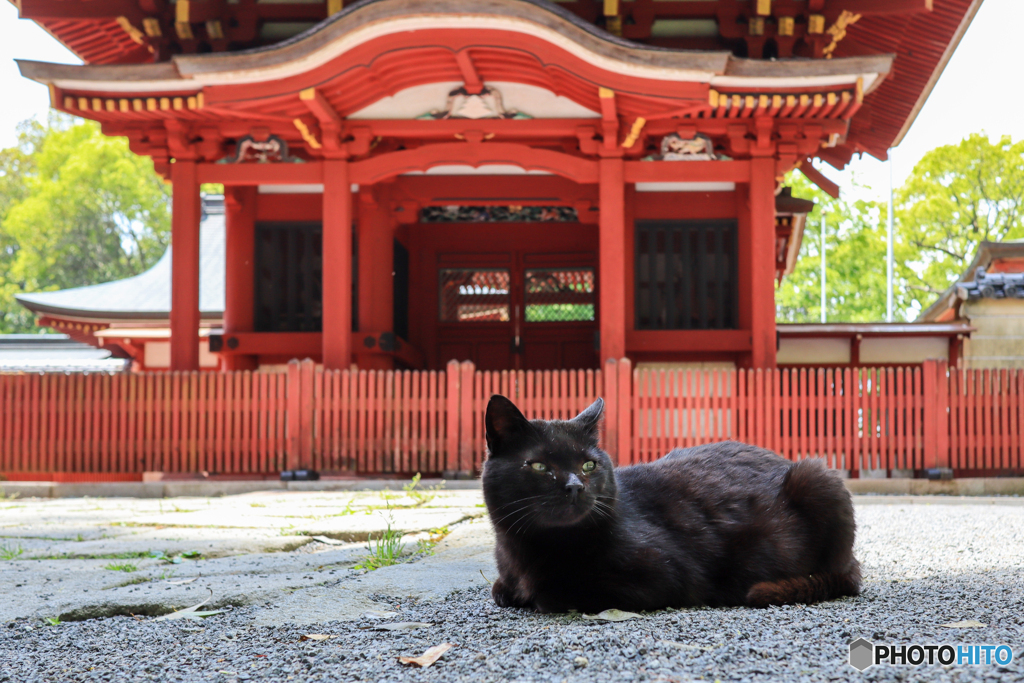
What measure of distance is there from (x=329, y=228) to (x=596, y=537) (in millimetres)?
8395

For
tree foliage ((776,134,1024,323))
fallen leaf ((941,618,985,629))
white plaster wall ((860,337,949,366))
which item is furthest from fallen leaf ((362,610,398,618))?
tree foliage ((776,134,1024,323))

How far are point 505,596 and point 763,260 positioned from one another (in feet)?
27.2

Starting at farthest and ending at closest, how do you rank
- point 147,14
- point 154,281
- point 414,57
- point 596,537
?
point 154,281, point 147,14, point 414,57, point 596,537

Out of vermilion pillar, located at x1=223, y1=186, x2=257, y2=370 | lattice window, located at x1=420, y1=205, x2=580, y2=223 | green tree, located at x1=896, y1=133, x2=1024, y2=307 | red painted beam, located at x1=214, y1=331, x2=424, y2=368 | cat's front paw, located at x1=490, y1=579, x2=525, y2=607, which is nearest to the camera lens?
cat's front paw, located at x1=490, y1=579, x2=525, y2=607

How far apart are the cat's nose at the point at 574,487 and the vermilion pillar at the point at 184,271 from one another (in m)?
9.09

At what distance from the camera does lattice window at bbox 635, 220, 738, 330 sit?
11875mm

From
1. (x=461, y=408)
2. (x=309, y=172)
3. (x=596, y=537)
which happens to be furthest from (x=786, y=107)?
(x=596, y=537)

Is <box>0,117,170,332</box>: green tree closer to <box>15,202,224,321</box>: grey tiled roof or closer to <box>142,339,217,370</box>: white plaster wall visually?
<box>15,202,224,321</box>: grey tiled roof

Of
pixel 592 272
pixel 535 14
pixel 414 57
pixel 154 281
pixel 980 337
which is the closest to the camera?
pixel 535 14

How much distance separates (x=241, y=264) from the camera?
484 inches

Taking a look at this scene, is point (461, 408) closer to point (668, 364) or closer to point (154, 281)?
point (668, 364)

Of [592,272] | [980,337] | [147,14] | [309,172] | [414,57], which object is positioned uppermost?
[147,14]

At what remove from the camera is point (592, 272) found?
14125 millimetres

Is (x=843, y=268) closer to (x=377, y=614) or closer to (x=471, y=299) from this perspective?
(x=471, y=299)
